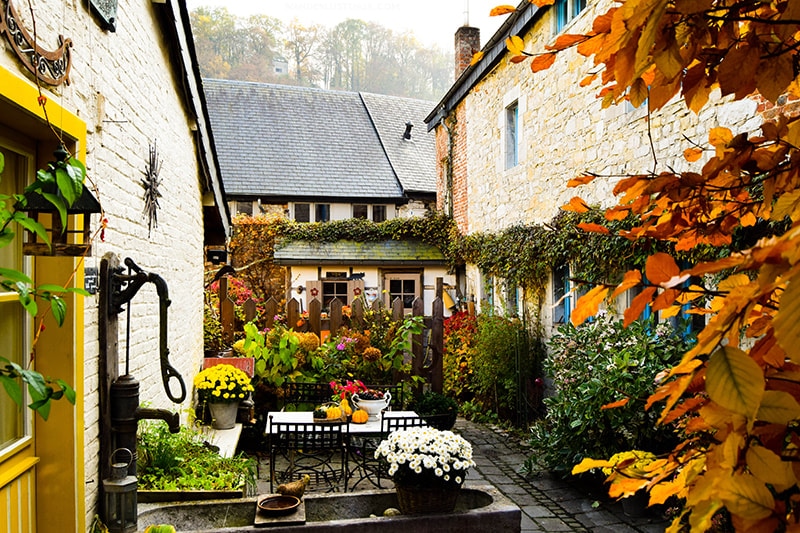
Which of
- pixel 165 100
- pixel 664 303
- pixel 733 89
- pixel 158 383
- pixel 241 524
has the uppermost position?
pixel 165 100

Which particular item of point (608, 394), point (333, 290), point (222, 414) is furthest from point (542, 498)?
point (333, 290)

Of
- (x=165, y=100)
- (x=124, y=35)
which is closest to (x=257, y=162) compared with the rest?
(x=165, y=100)

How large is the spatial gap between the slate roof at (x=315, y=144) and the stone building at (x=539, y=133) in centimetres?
538

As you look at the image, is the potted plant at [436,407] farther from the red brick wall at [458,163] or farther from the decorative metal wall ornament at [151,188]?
the red brick wall at [458,163]

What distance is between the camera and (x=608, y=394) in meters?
5.25

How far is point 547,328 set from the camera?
8.23 m

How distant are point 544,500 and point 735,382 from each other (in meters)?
5.29

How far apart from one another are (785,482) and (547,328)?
762cm

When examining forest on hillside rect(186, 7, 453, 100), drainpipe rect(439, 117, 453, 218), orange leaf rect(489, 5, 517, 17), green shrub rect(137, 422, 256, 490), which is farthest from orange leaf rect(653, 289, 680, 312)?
forest on hillside rect(186, 7, 453, 100)

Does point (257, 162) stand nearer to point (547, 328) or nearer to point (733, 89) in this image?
point (547, 328)

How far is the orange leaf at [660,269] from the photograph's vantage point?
0.84 m

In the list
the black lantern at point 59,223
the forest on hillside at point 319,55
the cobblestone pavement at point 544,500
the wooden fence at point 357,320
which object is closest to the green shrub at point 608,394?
the cobblestone pavement at point 544,500

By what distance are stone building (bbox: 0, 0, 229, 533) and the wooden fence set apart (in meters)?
3.76

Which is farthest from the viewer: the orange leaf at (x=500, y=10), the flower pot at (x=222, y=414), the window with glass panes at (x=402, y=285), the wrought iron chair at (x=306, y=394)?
the window with glass panes at (x=402, y=285)
